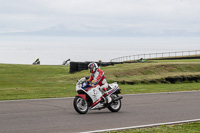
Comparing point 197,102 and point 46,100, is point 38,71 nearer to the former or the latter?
point 46,100

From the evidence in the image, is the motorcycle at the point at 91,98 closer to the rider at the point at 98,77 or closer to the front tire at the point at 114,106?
the front tire at the point at 114,106

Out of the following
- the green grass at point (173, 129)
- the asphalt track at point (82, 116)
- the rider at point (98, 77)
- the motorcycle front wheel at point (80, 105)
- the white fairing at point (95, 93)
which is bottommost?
the green grass at point (173, 129)

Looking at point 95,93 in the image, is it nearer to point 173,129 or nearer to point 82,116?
point 82,116

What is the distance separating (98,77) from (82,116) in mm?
1510

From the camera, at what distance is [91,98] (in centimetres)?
1112

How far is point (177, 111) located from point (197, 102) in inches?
104

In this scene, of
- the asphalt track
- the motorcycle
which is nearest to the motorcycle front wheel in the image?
the motorcycle

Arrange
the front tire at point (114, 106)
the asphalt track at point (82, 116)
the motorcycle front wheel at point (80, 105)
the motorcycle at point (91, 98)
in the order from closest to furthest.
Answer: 1. the asphalt track at point (82, 116)
2. the motorcycle front wheel at point (80, 105)
3. the motorcycle at point (91, 98)
4. the front tire at point (114, 106)

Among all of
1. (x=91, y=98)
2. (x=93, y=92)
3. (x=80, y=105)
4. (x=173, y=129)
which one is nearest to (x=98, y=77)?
(x=93, y=92)

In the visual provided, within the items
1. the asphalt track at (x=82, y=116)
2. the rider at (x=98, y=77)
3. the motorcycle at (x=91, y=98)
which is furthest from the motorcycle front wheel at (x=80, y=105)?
the rider at (x=98, y=77)

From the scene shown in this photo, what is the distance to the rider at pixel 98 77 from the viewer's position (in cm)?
1121

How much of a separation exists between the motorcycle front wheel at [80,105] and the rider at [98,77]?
2.56ft

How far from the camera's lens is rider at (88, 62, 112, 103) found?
1121 centimetres

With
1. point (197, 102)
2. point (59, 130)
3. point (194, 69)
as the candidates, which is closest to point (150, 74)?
point (194, 69)
